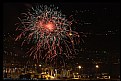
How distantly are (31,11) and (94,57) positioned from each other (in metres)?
2.85

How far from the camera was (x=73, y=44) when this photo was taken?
19.3ft

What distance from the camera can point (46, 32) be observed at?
211 inches

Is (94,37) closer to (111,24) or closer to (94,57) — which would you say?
(111,24)

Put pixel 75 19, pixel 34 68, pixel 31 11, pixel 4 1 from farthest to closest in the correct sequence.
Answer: pixel 34 68 < pixel 75 19 < pixel 31 11 < pixel 4 1

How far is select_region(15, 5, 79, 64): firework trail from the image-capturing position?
201 inches

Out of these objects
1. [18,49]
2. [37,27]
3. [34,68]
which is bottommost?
[34,68]

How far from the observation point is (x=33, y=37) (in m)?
5.54

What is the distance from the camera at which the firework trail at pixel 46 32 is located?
A: 5.12 meters

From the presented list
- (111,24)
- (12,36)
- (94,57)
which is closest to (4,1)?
(12,36)

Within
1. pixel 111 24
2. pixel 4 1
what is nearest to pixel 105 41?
pixel 111 24

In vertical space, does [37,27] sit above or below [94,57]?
above

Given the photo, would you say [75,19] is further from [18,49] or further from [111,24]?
[18,49]

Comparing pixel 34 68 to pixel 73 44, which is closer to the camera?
pixel 73 44

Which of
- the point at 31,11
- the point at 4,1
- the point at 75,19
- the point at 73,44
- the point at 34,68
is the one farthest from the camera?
the point at 34,68
